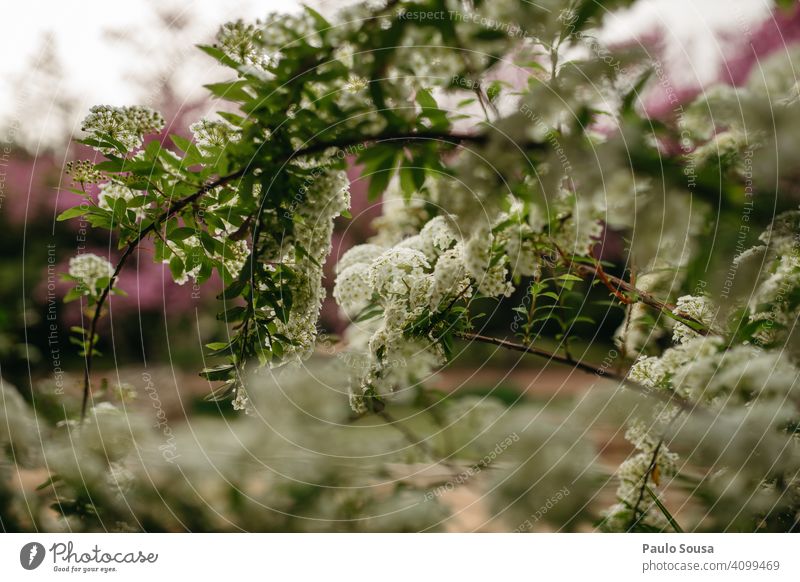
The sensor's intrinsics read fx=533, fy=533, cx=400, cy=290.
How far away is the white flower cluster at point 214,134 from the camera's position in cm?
79

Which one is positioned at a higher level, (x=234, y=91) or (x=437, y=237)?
(x=234, y=91)

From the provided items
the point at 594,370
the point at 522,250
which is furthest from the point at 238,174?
the point at 594,370

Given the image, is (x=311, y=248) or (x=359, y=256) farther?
(x=359, y=256)

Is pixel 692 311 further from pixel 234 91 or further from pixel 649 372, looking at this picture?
pixel 234 91

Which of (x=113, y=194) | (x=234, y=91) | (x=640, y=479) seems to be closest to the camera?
(x=234, y=91)

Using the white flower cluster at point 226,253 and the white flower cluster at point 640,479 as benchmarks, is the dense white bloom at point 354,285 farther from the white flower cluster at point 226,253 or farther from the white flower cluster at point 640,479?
the white flower cluster at point 640,479

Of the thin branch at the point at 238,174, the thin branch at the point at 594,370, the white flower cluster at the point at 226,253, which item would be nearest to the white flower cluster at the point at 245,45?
the thin branch at the point at 238,174

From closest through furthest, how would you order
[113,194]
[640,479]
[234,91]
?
[234,91] < [113,194] < [640,479]

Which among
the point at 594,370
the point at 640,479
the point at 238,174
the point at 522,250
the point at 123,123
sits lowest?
the point at 640,479

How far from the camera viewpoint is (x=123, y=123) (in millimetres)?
797

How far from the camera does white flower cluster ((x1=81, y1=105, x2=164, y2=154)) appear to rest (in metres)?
0.79
